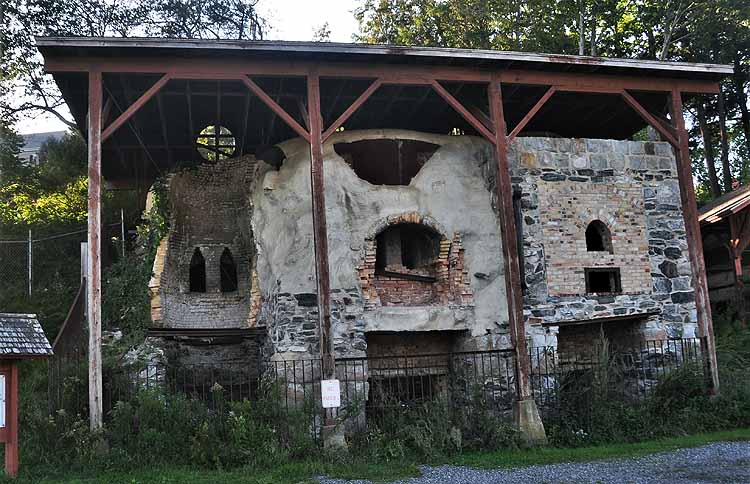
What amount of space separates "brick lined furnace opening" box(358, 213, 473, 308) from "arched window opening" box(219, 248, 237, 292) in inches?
132

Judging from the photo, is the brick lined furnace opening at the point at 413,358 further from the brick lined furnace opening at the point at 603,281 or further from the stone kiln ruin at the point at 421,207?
the brick lined furnace opening at the point at 603,281

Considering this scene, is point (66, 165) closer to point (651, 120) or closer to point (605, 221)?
point (605, 221)

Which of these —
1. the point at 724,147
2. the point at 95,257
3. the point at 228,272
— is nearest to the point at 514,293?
the point at 95,257

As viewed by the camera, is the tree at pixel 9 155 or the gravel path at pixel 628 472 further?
the tree at pixel 9 155

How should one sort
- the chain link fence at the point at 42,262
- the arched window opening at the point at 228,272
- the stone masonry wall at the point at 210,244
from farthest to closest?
the chain link fence at the point at 42,262
the arched window opening at the point at 228,272
the stone masonry wall at the point at 210,244

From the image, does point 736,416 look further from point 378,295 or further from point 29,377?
point 29,377

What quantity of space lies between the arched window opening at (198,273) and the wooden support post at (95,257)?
5030 millimetres

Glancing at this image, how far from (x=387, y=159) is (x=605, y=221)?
4255 mm

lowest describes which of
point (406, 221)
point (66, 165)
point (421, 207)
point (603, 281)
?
point (603, 281)

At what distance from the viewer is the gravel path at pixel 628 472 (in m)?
9.31

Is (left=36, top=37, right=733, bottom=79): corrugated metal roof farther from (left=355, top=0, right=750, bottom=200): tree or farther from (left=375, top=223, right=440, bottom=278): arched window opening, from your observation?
(left=355, top=0, right=750, bottom=200): tree

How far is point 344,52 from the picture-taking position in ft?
40.5

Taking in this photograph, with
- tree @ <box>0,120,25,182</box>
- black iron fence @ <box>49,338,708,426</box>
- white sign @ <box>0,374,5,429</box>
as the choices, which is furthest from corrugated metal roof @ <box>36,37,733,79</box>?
tree @ <box>0,120,25,182</box>

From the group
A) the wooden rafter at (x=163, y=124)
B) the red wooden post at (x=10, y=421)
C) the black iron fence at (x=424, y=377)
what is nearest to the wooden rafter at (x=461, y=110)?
the black iron fence at (x=424, y=377)
